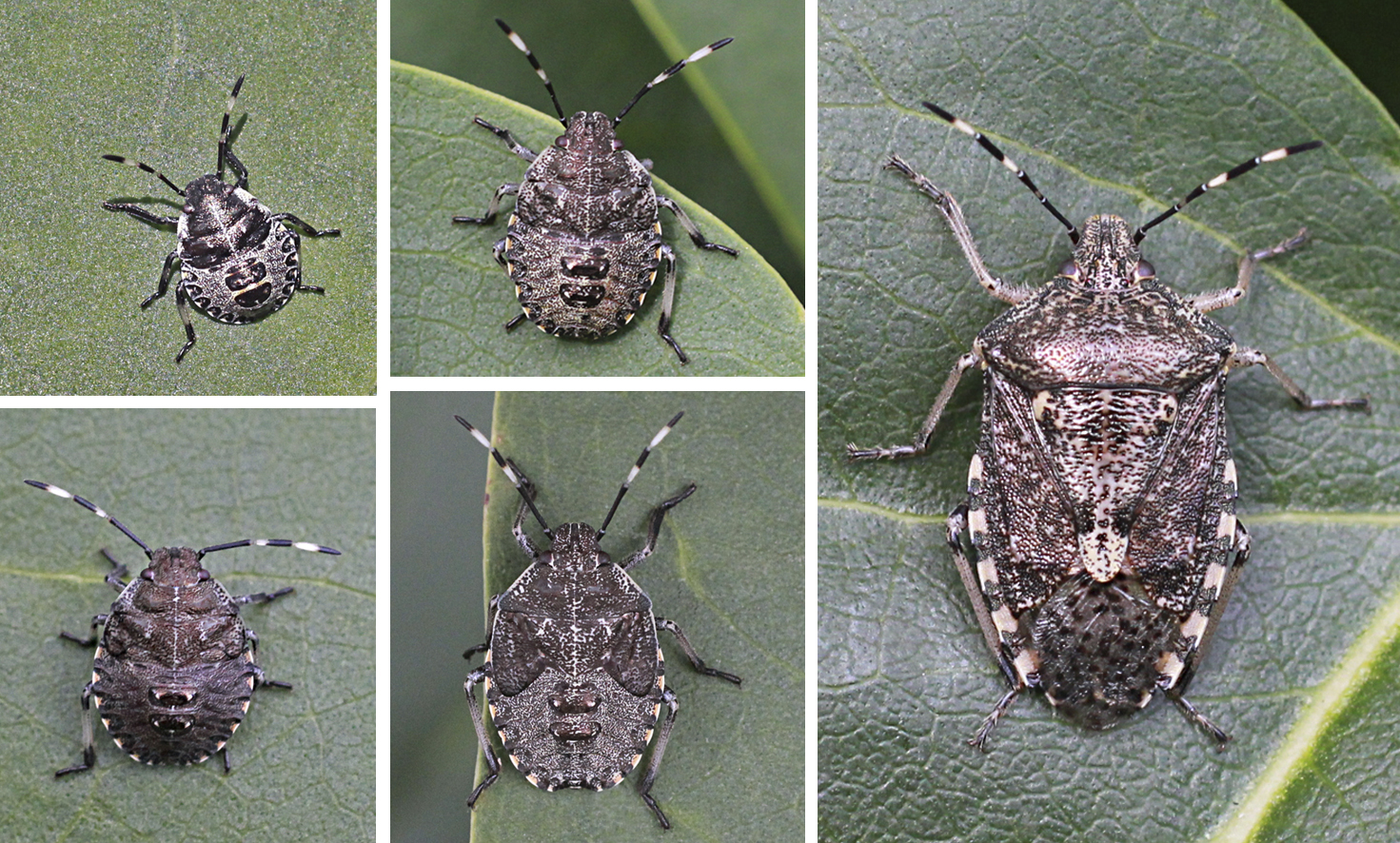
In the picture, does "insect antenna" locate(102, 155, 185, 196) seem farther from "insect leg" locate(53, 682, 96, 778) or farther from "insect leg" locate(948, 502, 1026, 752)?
"insect leg" locate(948, 502, 1026, 752)

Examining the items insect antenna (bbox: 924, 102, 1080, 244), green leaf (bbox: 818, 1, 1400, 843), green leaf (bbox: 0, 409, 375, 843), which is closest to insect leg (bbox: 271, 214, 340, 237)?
green leaf (bbox: 0, 409, 375, 843)

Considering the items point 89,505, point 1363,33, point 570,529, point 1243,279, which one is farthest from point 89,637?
point 1363,33

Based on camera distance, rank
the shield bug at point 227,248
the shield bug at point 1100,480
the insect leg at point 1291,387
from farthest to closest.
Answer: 1. the shield bug at point 227,248
2. the insect leg at point 1291,387
3. the shield bug at point 1100,480

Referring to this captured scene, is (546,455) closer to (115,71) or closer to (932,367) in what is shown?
(932,367)

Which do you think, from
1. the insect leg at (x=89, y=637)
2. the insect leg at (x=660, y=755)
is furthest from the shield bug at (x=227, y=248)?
the insect leg at (x=660, y=755)

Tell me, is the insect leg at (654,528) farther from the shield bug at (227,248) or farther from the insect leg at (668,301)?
the shield bug at (227,248)

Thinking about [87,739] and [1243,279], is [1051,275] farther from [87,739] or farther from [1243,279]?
[87,739]

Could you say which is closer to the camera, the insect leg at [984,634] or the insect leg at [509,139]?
the insect leg at [984,634]
